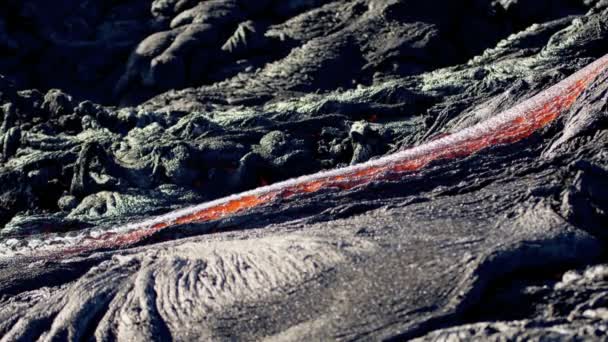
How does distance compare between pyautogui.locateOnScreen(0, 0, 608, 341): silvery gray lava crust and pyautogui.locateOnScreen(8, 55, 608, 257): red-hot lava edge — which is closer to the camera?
pyautogui.locateOnScreen(0, 0, 608, 341): silvery gray lava crust

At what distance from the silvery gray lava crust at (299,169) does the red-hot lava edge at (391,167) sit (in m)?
0.26

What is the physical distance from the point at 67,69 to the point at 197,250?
9.44 m

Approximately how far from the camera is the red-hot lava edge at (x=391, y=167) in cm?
624

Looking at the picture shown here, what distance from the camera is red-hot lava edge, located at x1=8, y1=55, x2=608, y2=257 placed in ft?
20.5

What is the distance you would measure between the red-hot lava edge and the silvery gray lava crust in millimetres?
258

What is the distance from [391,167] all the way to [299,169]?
2.25 metres

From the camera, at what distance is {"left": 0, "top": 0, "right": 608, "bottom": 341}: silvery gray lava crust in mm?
4195

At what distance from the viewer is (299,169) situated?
853 cm

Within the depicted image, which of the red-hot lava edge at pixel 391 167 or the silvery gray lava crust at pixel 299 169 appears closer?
the silvery gray lava crust at pixel 299 169

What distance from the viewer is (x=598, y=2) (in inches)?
486

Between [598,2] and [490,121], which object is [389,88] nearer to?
[490,121]

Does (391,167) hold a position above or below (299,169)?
above

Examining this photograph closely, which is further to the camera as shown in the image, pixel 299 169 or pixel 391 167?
pixel 299 169

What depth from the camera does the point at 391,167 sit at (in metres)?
6.40
